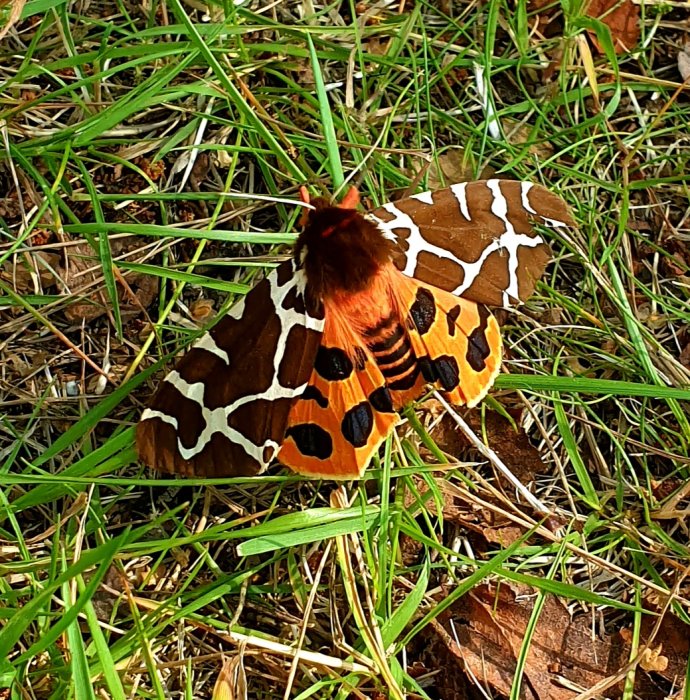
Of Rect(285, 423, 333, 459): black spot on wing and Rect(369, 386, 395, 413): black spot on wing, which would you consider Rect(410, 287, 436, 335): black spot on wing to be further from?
Rect(285, 423, 333, 459): black spot on wing

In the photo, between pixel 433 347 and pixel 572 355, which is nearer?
pixel 433 347

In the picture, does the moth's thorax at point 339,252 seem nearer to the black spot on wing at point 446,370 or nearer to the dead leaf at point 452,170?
the black spot on wing at point 446,370

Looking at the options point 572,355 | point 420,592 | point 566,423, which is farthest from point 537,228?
point 420,592

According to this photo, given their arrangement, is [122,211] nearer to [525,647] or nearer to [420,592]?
[420,592]

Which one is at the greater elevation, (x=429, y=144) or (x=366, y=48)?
(x=366, y=48)

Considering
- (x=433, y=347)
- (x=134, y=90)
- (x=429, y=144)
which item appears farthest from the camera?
(x=429, y=144)

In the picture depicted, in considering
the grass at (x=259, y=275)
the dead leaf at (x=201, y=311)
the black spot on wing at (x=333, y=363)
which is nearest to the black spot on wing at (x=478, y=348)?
the grass at (x=259, y=275)

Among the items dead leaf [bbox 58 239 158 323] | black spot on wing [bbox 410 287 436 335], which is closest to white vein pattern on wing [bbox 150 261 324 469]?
black spot on wing [bbox 410 287 436 335]
